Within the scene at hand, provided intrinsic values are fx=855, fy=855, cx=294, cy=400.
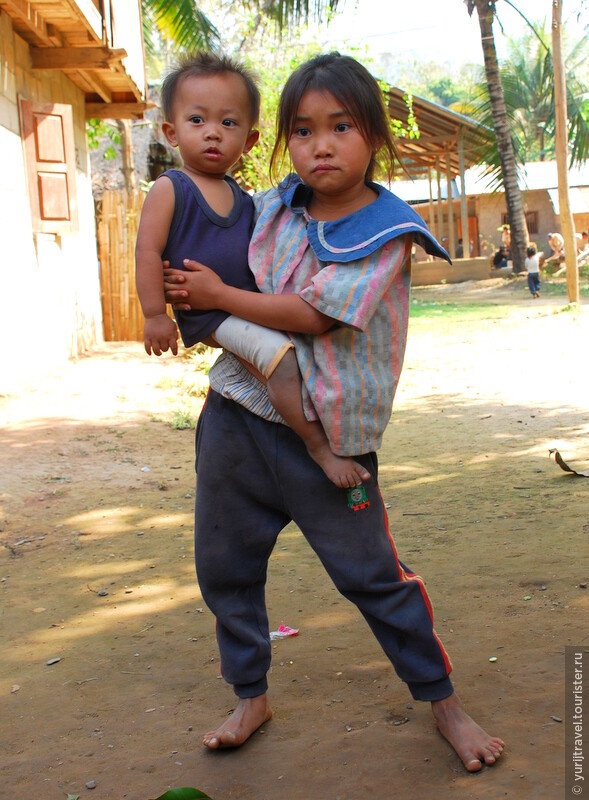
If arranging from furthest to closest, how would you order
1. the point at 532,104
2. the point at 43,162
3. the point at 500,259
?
the point at 532,104, the point at 500,259, the point at 43,162

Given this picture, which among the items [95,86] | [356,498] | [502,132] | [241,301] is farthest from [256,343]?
[502,132]

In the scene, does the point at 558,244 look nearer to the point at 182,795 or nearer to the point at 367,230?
the point at 367,230

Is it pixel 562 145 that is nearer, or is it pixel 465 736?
pixel 465 736

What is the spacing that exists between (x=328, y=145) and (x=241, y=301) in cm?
39

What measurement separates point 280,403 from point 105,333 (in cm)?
1001

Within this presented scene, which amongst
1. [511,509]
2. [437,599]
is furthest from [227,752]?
[511,509]

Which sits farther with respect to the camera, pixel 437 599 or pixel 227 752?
pixel 437 599

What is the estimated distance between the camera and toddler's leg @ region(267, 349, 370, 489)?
6.21ft

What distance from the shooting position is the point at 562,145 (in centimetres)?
1327

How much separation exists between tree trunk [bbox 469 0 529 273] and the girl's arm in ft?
60.4

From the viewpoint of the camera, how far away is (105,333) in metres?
11.5

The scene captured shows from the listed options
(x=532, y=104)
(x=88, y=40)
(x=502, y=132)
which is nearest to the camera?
(x=88, y=40)

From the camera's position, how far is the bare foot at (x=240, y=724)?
2209mm

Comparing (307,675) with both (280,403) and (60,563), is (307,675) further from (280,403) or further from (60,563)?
(60,563)
